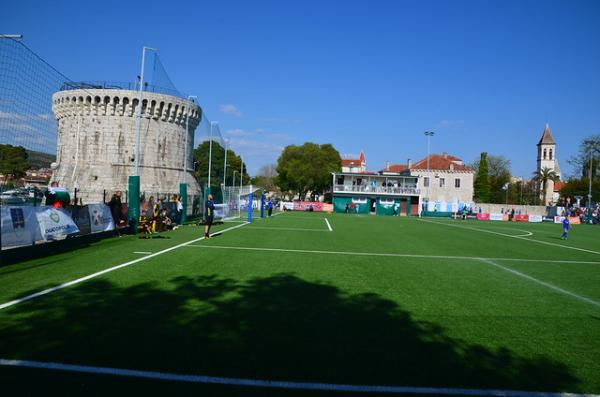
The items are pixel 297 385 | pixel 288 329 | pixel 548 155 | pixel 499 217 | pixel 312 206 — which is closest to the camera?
pixel 297 385

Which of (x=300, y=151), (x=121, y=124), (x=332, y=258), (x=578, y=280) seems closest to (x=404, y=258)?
(x=332, y=258)

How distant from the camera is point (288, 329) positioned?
5.55m

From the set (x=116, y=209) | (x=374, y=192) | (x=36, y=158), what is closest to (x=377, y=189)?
(x=374, y=192)

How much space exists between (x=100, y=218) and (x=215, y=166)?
39.4 meters

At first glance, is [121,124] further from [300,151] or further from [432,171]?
[432,171]

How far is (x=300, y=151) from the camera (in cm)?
8131

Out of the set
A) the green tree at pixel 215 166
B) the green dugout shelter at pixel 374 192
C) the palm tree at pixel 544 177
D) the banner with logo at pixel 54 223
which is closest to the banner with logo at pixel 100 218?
the banner with logo at pixel 54 223

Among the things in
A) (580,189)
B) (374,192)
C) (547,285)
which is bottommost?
(547,285)

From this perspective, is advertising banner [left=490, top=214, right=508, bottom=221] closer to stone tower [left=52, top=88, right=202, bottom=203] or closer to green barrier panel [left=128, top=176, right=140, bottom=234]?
stone tower [left=52, top=88, right=202, bottom=203]

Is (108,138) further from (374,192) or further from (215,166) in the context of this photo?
(374,192)

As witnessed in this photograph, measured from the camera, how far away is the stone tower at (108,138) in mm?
43500

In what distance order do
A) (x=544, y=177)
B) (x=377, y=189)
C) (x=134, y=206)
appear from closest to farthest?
(x=134, y=206)
(x=377, y=189)
(x=544, y=177)

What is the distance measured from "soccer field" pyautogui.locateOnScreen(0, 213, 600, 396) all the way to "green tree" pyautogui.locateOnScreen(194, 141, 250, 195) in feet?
76.8

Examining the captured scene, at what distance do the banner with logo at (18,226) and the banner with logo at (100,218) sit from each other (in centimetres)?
361
